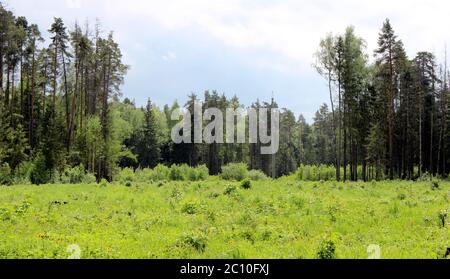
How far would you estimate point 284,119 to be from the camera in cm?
11844

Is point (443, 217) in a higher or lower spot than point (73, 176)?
higher

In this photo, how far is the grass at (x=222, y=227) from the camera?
10.8m

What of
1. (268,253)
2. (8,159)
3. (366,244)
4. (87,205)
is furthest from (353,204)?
(8,159)

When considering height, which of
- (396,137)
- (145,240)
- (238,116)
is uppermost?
(238,116)

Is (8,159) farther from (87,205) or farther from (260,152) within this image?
(260,152)

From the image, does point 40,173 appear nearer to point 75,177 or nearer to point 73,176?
point 73,176

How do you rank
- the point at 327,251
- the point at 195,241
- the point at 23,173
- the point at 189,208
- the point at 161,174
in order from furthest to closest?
the point at 161,174 < the point at 23,173 < the point at 189,208 < the point at 195,241 < the point at 327,251

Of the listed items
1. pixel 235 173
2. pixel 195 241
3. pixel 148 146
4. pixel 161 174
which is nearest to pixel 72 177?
pixel 161 174

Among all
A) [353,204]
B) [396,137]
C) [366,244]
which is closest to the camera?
[366,244]

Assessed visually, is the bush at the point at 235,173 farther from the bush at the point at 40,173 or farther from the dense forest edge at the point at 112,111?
the bush at the point at 40,173

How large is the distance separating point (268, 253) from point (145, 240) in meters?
3.94

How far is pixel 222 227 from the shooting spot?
14.4 m

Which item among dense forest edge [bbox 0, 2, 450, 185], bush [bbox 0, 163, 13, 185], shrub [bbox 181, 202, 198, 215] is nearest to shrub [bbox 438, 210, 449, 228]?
shrub [bbox 181, 202, 198, 215]

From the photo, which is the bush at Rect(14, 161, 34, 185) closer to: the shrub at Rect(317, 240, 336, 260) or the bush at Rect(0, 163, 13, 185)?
the bush at Rect(0, 163, 13, 185)
